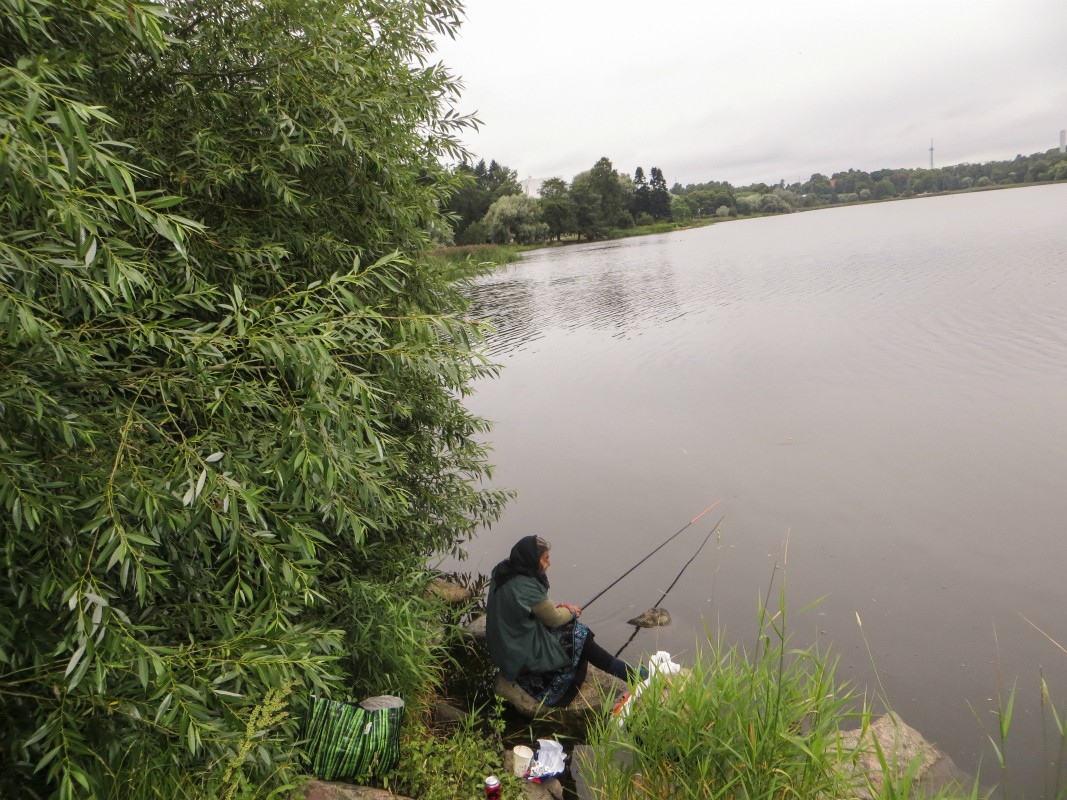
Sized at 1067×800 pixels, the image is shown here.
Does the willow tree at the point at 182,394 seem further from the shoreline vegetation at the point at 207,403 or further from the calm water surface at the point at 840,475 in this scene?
the calm water surface at the point at 840,475

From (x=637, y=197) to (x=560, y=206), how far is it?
68.8 feet

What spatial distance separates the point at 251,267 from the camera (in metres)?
4.77

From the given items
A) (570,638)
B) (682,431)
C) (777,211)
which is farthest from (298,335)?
(777,211)

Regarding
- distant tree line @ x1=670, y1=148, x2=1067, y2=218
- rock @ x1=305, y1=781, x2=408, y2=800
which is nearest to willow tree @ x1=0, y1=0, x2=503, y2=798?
rock @ x1=305, y1=781, x2=408, y2=800

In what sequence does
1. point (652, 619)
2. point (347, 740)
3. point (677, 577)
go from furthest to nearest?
point (677, 577)
point (652, 619)
point (347, 740)

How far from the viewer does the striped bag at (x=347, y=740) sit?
3.92 meters

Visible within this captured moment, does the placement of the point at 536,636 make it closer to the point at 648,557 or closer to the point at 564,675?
the point at 564,675

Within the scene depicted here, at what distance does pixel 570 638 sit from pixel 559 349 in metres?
16.2

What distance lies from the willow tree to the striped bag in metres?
0.17

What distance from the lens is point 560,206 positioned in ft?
239

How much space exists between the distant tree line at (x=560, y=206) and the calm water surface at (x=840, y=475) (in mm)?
40703

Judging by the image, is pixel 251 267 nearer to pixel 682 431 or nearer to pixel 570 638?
pixel 570 638

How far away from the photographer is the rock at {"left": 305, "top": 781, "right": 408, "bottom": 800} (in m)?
3.74

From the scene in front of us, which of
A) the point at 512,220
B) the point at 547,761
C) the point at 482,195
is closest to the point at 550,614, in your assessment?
the point at 547,761
